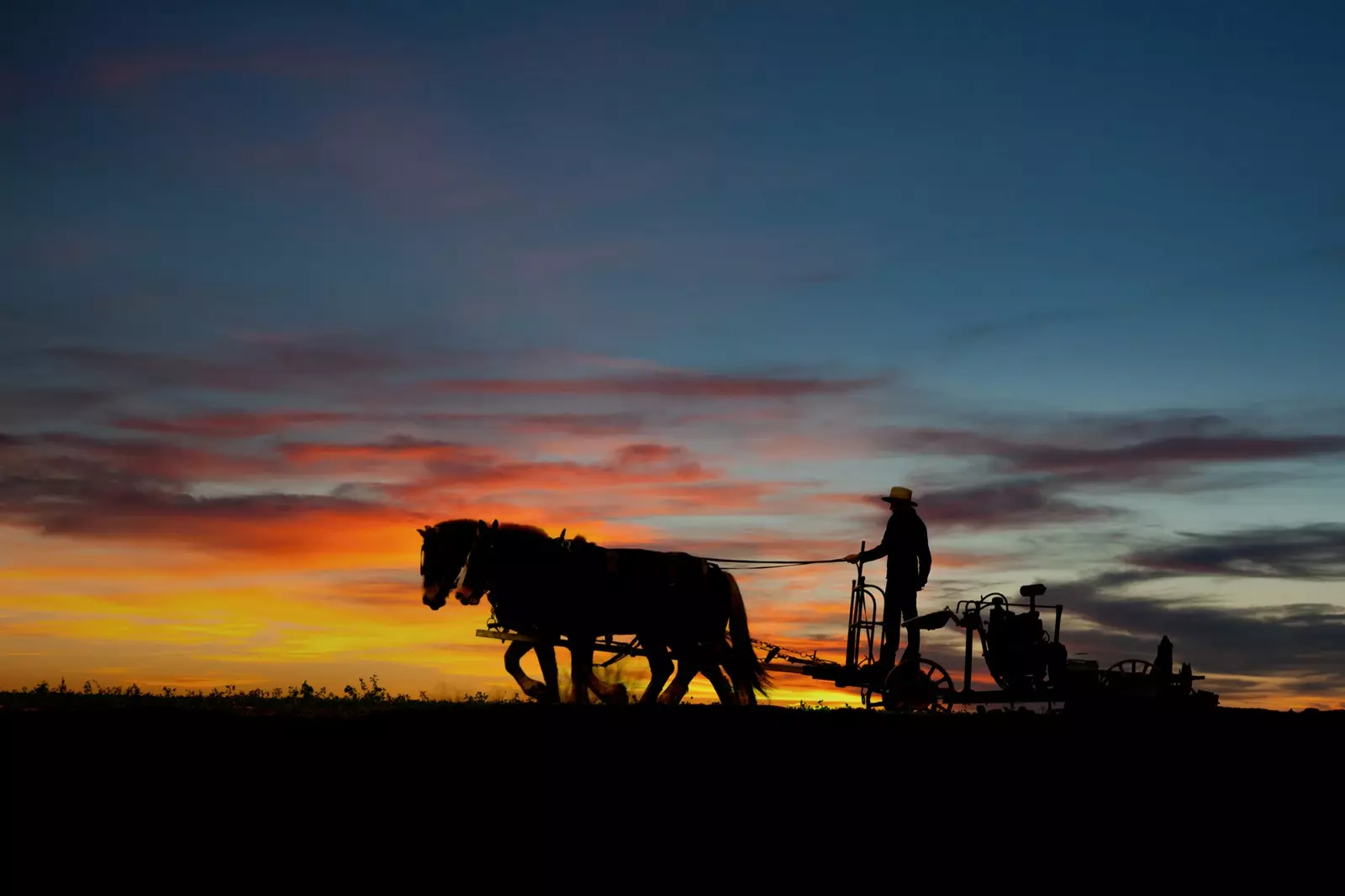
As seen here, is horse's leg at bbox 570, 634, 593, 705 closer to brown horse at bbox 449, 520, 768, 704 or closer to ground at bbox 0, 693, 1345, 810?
brown horse at bbox 449, 520, 768, 704

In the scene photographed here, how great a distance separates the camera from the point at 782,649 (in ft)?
59.3

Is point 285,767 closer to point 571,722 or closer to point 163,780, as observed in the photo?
point 163,780

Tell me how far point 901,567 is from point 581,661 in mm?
4615

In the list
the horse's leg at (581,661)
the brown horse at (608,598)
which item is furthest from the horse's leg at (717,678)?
the horse's leg at (581,661)

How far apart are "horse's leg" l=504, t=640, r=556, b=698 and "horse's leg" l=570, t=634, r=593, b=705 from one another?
1.57 ft

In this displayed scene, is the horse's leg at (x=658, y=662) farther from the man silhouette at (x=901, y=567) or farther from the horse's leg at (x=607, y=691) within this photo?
the man silhouette at (x=901, y=567)

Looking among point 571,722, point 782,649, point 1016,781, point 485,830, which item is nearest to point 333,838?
point 485,830

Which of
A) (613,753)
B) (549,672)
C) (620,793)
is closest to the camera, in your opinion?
(620,793)

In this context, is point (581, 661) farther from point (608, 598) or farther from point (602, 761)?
point (602, 761)

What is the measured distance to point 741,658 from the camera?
18.4 metres

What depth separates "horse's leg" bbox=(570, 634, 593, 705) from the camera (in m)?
16.7

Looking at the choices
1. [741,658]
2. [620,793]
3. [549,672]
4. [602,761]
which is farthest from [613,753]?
[741,658]

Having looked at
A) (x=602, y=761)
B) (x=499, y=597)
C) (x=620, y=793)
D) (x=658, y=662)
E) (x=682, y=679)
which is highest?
(x=499, y=597)

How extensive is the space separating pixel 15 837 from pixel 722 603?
11728mm
